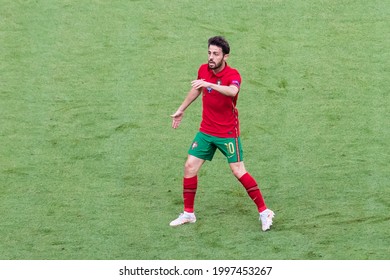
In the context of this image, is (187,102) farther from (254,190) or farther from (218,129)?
(254,190)

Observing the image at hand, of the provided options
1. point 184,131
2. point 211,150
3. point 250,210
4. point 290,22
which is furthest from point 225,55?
point 290,22

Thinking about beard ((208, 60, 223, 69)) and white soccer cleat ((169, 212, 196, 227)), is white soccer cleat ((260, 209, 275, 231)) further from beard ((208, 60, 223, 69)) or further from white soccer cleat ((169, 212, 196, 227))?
beard ((208, 60, 223, 69))

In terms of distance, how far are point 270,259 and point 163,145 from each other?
3102mm

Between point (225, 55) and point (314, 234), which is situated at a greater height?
point (225, 55)

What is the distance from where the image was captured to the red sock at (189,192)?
1173 cm

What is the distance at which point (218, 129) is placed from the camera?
11539 mm

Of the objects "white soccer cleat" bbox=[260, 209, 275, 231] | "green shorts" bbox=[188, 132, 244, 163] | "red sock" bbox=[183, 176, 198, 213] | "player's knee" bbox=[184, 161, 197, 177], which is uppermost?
"green shorts" bbox=[188, 132, 244, 163]

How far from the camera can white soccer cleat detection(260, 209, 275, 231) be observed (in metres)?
11.6

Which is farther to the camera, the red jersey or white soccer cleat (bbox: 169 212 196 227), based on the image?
white soccer cleat (bbox: 169 212 196 227)

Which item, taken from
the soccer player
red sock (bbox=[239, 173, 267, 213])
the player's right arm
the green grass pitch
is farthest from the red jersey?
the green grass pitch

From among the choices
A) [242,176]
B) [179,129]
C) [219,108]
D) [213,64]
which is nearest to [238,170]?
[242,176]

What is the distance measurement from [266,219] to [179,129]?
9.00 feet

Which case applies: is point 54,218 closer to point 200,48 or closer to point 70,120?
point 70,120

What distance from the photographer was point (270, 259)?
10945 millimetres
